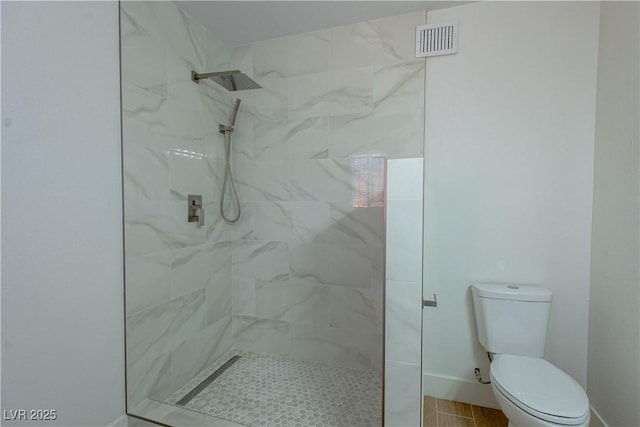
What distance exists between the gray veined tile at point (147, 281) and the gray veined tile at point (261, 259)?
1.76ft

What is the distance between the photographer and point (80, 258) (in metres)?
1.22

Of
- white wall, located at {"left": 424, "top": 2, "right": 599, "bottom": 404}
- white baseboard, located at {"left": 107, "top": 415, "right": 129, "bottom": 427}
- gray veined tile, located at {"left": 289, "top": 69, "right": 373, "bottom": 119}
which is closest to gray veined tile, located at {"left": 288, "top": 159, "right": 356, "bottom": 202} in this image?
gray veined tile, located at {"left": 289, "top": 69, "right": 373, "bottom": 119}

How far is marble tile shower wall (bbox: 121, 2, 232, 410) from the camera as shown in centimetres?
144

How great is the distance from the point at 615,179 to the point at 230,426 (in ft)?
6.94

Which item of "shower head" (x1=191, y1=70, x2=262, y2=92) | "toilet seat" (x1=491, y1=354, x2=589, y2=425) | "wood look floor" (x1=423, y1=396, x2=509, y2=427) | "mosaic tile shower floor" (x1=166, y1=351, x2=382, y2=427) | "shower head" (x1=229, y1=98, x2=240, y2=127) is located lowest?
"wood look floor" (x1=423, y1=396, x2=509, y2=427)

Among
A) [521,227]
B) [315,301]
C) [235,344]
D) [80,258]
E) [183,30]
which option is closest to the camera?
[80,258]

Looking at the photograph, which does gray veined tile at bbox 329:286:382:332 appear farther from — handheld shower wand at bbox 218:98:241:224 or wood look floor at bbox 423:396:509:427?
handheld shower wand at bbox 218:98:241:224

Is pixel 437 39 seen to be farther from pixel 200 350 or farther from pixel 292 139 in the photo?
pixel 200 350

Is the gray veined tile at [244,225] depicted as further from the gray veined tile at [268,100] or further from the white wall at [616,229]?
the white wall at [616,229]

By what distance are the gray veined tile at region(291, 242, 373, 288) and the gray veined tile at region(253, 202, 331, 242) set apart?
3.2 inches

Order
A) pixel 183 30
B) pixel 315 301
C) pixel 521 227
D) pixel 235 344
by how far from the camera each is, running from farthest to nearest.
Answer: pixel 235 344, pixel 315 301, pixel 183 30, pixel 521 227

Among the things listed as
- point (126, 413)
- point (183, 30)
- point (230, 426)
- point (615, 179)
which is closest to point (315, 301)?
point (230, 426)

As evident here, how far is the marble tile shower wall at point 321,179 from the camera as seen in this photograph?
69.8 inches

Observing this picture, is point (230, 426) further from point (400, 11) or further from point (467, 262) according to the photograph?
point (400, 11)
